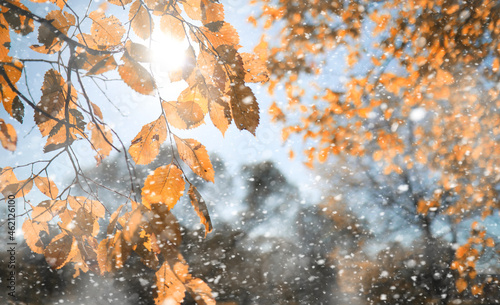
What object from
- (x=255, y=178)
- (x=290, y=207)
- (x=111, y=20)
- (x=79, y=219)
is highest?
(x=255, y=178)

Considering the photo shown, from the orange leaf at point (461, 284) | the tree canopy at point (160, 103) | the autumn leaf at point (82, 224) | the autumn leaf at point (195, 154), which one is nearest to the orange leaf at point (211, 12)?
the tree canopy at point (160, 103)

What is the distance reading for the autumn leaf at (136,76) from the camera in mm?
528

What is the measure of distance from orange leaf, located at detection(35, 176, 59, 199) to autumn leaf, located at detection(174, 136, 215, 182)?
62 cm

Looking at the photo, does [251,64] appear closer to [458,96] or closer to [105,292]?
[458,96]

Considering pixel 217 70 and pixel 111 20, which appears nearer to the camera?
pixel 217 70

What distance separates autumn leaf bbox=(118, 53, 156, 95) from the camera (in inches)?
20.8

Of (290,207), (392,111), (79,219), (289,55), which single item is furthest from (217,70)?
(290,207)

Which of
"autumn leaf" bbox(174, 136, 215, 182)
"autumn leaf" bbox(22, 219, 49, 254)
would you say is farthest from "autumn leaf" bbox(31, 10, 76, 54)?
"autumn leaf" bbox(22, 219, 49, 254)

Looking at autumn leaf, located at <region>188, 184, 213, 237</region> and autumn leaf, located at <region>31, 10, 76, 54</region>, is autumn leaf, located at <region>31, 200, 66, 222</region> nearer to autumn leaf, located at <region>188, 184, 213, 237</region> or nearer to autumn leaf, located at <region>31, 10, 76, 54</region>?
autumn leaf, located at <region>31, 10, 76, 54</region>

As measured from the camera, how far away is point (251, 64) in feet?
1.78

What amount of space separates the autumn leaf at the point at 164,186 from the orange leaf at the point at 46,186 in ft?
1.95

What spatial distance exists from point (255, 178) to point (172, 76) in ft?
29.2

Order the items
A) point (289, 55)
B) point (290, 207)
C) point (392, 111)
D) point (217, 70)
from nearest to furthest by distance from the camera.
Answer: point (217, 70) → point (289, 55) → point (392, 111) → point (290, 207)

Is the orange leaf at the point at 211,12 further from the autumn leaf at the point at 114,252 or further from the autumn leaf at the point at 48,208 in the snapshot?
the autumn leaf at the point at 48,208
